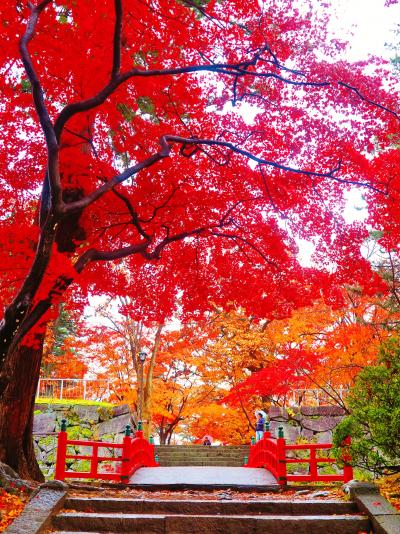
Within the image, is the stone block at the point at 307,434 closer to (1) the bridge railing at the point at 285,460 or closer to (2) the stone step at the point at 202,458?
(2) the stone step at the point at 202,458

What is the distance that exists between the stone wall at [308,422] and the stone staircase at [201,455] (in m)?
1.70

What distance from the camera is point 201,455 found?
19.2 m

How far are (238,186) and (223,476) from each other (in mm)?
6686

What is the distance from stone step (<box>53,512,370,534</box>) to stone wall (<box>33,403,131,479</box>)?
11717 mm

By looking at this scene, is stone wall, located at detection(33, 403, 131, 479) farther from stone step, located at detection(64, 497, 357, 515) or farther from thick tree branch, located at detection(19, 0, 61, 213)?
thick tree branch, located at detection(19, 0, 61, 213)

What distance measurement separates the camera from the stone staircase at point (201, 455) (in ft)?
59.4

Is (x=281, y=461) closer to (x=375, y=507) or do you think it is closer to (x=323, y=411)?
(x=375, y=507)

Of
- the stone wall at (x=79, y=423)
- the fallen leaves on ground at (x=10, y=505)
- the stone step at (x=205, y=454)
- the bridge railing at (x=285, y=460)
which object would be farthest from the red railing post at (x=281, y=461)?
the stone wall at (x=79, y=423)

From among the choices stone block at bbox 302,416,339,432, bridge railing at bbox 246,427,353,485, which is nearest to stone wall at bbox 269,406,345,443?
stone block at bbox 302,416,339,432

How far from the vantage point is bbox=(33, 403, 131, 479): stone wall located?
1769 centimetres

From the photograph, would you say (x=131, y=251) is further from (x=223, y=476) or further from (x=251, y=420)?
(x=251, y=420)

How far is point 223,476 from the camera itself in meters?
12.2

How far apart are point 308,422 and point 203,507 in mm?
13535

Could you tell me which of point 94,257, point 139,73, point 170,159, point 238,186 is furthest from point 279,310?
point 139,73
